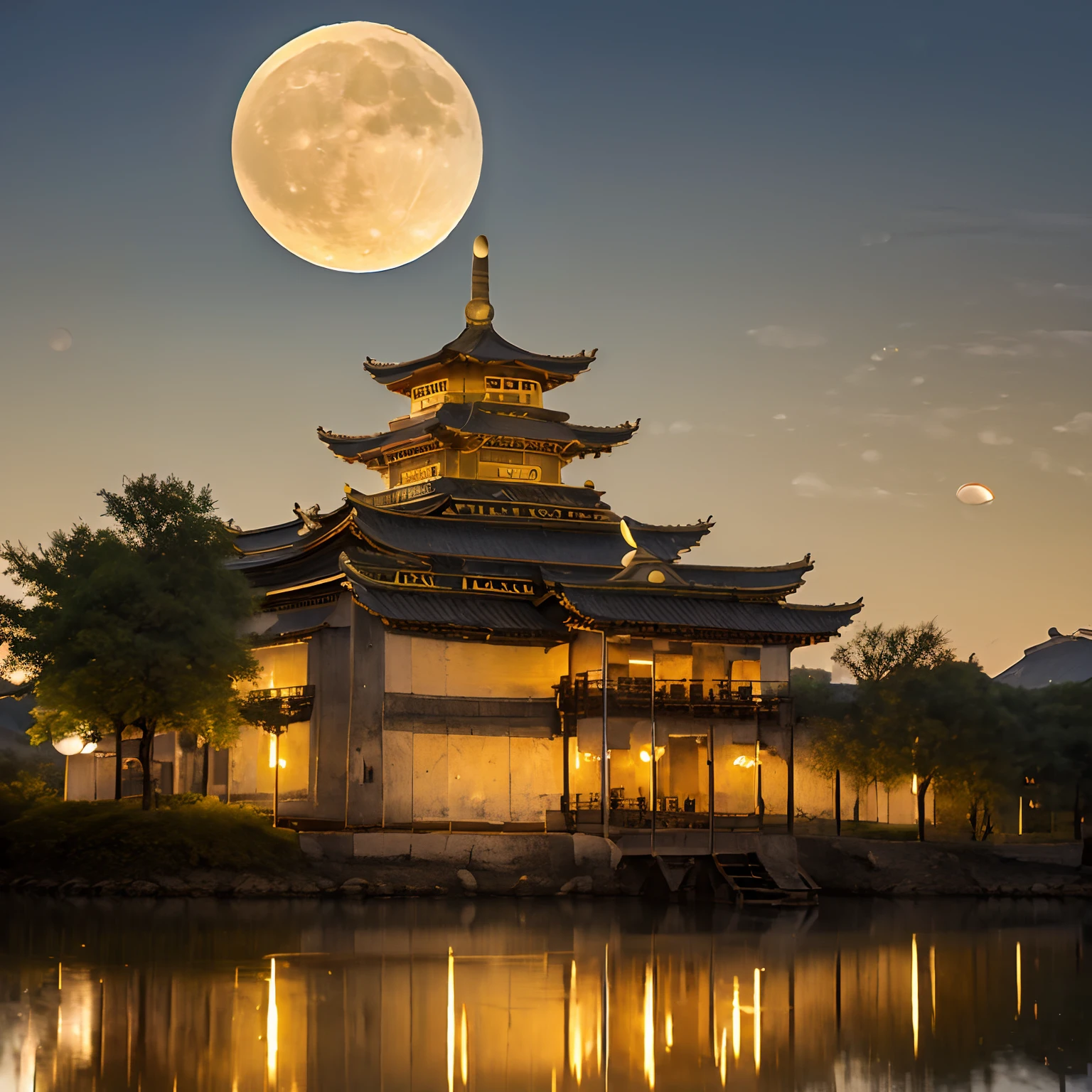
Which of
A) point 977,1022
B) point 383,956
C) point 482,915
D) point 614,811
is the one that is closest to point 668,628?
point 614,811

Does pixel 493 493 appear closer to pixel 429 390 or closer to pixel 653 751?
pixel 429 390

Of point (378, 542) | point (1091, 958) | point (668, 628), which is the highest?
point (378, 542)

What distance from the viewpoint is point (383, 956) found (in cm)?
2677

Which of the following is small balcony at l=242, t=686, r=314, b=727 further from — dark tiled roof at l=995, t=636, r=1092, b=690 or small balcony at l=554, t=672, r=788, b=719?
dark tiled roof at l=995, t=636, r=1092, b=690

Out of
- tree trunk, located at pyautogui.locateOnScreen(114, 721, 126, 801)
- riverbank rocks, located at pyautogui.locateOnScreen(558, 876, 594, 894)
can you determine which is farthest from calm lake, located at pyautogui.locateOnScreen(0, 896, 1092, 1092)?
tree trunk, located at pyautogui.locateOnScreen(114, 721, 126, 801)

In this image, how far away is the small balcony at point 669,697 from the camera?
47.8m

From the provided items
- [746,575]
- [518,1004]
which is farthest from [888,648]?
[518,1004]

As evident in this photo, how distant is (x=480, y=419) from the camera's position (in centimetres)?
6066

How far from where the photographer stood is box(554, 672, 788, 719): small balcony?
157ft

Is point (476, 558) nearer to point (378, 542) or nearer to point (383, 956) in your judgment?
point (378, 542)

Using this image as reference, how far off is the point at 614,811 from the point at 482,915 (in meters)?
10.9

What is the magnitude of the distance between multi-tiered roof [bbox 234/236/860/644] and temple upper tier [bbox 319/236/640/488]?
0.07 metres

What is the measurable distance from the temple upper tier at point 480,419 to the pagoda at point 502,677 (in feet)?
14.9

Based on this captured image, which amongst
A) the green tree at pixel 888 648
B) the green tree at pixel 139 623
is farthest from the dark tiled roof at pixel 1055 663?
the green tree at pixel 139 623
